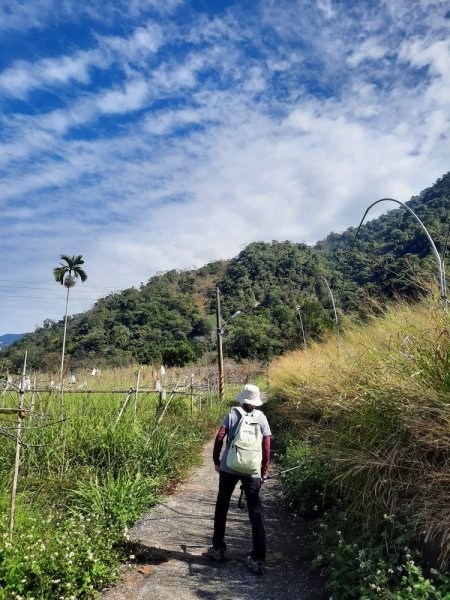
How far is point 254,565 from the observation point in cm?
403

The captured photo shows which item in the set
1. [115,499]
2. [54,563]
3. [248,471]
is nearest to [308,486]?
[248,471]

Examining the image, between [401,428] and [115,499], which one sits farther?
[115,499]

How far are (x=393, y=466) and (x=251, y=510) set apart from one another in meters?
1.46

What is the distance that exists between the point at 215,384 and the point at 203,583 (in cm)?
1826

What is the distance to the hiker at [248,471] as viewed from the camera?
4078mm

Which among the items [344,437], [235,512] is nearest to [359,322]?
[344,437]

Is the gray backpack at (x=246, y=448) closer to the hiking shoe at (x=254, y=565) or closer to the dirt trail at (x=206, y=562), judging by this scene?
the hiking shoe at (x=254, y=565)

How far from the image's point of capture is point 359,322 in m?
6.34

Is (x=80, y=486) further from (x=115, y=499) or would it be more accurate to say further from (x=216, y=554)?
(x=216, y=554)

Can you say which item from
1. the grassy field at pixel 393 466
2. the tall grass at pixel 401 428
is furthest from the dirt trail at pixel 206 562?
the tall grass at pixel 401 428

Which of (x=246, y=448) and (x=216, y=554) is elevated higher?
(x=246, y=448)

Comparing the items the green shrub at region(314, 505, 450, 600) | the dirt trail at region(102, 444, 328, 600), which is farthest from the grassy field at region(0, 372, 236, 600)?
the green shrub at region(314, 505, 450, 600)

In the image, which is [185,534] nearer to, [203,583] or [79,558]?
[203,583]

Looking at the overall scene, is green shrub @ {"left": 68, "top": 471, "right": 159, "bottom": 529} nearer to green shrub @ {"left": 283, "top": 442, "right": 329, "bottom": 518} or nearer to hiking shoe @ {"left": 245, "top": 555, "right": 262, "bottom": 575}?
hiking shoe @ {"left": 245, "top": 555, "right": 262, "bottom": 575}
